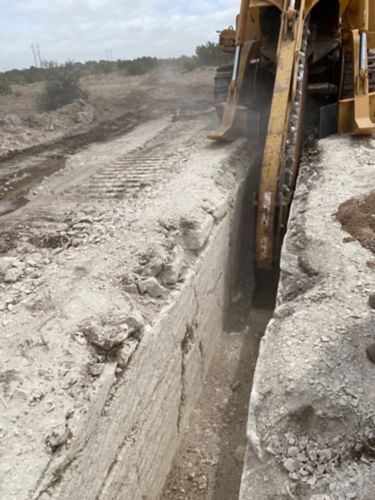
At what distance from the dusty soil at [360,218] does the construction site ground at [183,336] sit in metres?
0.02

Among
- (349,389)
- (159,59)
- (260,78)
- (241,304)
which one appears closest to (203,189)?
(241,304)

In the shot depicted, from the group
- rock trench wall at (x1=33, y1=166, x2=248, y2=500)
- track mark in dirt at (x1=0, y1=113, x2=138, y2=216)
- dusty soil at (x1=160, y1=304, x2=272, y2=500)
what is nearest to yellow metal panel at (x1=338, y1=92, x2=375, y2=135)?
rock trench wall at (x1=33, y1=166, x2=248, y2=500)

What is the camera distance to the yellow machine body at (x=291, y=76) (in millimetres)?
5469

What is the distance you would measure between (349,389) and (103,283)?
6.65 feet

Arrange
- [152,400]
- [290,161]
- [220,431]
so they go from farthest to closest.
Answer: [290,161]
[220,431]
[152,400]

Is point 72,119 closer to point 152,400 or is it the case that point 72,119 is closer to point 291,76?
point 291,76

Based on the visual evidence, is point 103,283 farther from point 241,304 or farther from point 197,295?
point 241,304

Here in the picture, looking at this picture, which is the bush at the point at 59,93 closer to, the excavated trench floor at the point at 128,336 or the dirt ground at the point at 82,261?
the dirt ground at the point at 82,261

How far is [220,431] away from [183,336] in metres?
1.04

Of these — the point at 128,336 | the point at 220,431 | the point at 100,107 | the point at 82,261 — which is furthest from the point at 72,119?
the point at 128,336

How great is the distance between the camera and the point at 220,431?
180 inches

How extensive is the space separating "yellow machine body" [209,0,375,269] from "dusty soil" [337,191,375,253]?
0.84m

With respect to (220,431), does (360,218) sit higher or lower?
higher

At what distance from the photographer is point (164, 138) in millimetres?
9734
